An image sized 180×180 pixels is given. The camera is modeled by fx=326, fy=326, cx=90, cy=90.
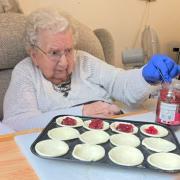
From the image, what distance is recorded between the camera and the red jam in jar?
39.9 inches

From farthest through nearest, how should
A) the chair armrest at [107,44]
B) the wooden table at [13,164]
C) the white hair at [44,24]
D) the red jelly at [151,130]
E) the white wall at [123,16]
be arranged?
the white wall at [123,16] < the chair armrest at [107,44] < the white hair at [44,24] < the red jelly at [151,130] < the wooden table at [13,164]

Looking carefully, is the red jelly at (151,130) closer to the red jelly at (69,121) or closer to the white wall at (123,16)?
the red jelly at (69,121)

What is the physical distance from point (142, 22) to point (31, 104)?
1.71 meters

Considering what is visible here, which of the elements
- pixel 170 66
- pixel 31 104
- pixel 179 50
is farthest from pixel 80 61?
pixel 179 50

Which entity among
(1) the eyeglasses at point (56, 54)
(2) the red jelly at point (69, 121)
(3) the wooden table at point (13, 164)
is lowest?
(3) the wooden table at point (13, 164)

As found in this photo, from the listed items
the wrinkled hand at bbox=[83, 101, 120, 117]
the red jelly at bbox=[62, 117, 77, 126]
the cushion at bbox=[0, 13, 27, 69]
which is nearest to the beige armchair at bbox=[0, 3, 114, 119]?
the cushion at bbox=[0, 13, 27, 69]

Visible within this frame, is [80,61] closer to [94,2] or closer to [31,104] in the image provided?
[31,104]

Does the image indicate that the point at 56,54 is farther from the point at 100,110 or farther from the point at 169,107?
→ the point at 169,107

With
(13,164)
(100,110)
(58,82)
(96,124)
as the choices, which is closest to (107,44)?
(58,82)

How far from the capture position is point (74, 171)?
794 mm

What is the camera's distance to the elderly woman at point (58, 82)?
1.31 meters

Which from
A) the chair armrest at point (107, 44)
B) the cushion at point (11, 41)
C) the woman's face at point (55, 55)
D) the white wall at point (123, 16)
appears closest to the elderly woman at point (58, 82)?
the woman's face at point (55, 55)

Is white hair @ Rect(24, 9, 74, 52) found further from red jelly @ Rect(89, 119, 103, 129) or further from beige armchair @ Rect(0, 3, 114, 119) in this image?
red jelly @ Rect(89, 119, 103, 129)

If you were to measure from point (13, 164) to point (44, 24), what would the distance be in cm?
73
